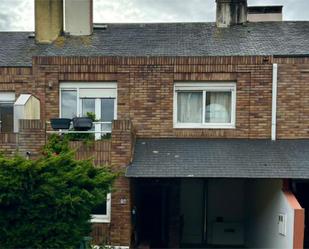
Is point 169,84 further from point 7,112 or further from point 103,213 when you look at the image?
point 7,112

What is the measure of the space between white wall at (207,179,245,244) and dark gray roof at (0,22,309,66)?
465cm

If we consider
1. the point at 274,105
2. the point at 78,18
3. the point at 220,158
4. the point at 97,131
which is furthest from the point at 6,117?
the point at 274,105

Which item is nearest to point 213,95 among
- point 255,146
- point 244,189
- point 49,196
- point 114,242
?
point 255,146

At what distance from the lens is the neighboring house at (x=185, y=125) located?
11.2 m

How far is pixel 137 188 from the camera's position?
43.7 feet

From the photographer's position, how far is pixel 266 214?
1236 centimetres

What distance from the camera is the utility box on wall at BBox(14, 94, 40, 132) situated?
12.4 metres

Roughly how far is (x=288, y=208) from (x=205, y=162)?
2.34 meters

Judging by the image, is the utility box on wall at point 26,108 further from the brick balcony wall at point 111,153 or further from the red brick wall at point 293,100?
the red brick wall at point 293,100

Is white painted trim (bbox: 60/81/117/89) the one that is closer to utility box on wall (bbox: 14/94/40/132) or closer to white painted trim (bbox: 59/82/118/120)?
white painted trim (bbox: 59/82/118/120)

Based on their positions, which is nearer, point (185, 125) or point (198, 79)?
point (198, 79)

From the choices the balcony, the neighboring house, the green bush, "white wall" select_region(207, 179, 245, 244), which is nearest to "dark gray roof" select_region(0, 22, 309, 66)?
the neighboring house

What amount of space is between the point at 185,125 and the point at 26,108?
4816 millimetres

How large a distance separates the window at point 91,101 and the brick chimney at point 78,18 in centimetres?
399
